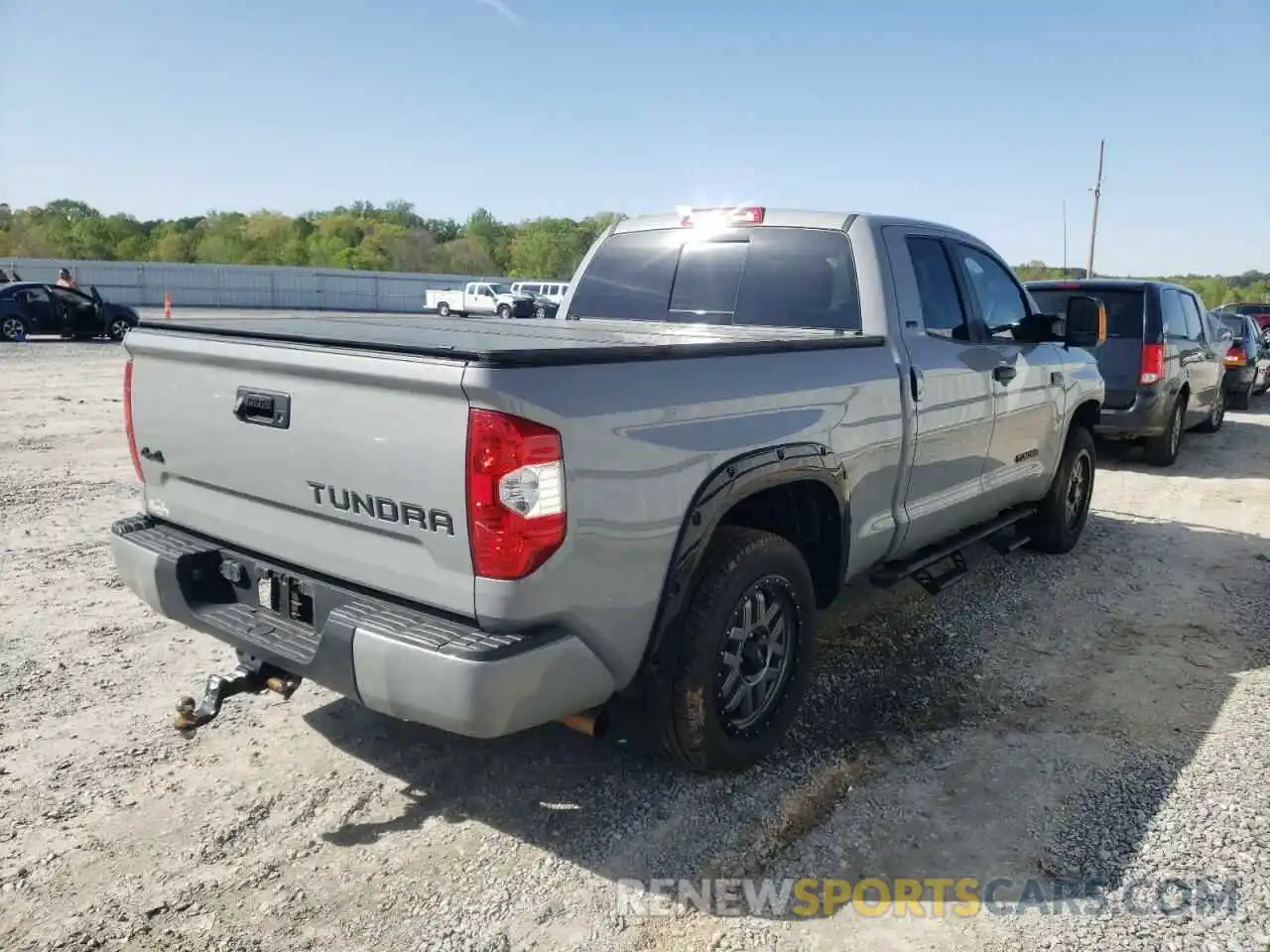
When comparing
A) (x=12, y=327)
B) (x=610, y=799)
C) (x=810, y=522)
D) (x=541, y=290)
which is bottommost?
(x=610, y=799)

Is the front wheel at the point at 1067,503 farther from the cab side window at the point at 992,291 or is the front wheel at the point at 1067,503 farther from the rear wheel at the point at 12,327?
the rear wheel at the point at 12,327

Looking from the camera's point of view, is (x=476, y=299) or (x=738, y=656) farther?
(x=476, y=299)

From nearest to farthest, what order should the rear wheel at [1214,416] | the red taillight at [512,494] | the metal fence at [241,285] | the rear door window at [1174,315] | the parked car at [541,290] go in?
the red taillight at [512,494]
the rear door window at [1174,315]
the rear wheel at [1214,416]
the parked car at [541,290]
the metal fence at [241,285]

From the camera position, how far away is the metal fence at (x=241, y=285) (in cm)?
4259

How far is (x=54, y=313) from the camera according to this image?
2156 cm

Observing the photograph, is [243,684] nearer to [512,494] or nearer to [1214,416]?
[512,494]

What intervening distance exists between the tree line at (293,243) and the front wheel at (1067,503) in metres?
78.3

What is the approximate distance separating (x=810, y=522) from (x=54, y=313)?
2255 cm

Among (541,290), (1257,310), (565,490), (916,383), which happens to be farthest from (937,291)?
(541,290)

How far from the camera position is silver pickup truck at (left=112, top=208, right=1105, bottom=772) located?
2.60 meters

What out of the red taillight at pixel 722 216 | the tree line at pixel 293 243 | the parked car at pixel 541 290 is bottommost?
the red taillight at pixel 722 216

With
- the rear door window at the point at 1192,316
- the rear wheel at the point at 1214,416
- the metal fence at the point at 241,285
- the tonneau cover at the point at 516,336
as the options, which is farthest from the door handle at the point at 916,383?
the metal fence at the point at 241,285

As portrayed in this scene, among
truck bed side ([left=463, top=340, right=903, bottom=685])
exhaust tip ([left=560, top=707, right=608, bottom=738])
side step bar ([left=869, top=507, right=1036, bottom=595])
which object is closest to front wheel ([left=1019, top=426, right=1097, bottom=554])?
side step bar ([left=869, top=507, right=1036, bottom=595])

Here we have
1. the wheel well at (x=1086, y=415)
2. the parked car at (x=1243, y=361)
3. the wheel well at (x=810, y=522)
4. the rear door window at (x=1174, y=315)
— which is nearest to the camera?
the wheel well at (x=810, y=522)
